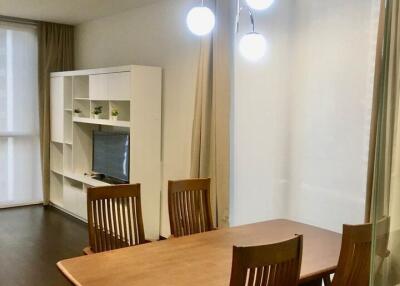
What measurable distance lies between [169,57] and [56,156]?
9.46 ft

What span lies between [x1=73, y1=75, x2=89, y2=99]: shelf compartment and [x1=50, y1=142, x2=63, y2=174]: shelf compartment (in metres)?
1.03

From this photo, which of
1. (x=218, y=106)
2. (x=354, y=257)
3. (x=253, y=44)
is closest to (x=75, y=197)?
(x=218, y=106)

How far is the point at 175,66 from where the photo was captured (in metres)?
4.77

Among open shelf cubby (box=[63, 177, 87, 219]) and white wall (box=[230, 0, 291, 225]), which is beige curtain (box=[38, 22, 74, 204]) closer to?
open shelf cubby (box=[63, 177, 87, 219])

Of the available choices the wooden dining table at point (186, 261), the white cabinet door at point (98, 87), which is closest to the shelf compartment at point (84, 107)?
the white cabinet door at point (98, 87)

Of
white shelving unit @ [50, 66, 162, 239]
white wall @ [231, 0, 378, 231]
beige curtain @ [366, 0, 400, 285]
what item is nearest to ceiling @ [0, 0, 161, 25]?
white shelving unit @ [50, 66, 162, 239]

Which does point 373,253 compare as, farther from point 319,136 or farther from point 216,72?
point 216,72

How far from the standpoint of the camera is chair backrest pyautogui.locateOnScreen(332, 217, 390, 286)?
192 cm

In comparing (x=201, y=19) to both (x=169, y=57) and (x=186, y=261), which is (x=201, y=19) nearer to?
(x=186, y=261)

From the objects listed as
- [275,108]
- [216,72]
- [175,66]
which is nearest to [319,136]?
[275,108]

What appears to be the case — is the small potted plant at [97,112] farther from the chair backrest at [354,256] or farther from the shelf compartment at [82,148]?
the chair backrest at [354,256]

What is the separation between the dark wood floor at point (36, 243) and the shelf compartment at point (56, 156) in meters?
0.64

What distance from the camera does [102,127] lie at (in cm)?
611

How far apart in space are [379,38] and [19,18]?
532 centimetres
